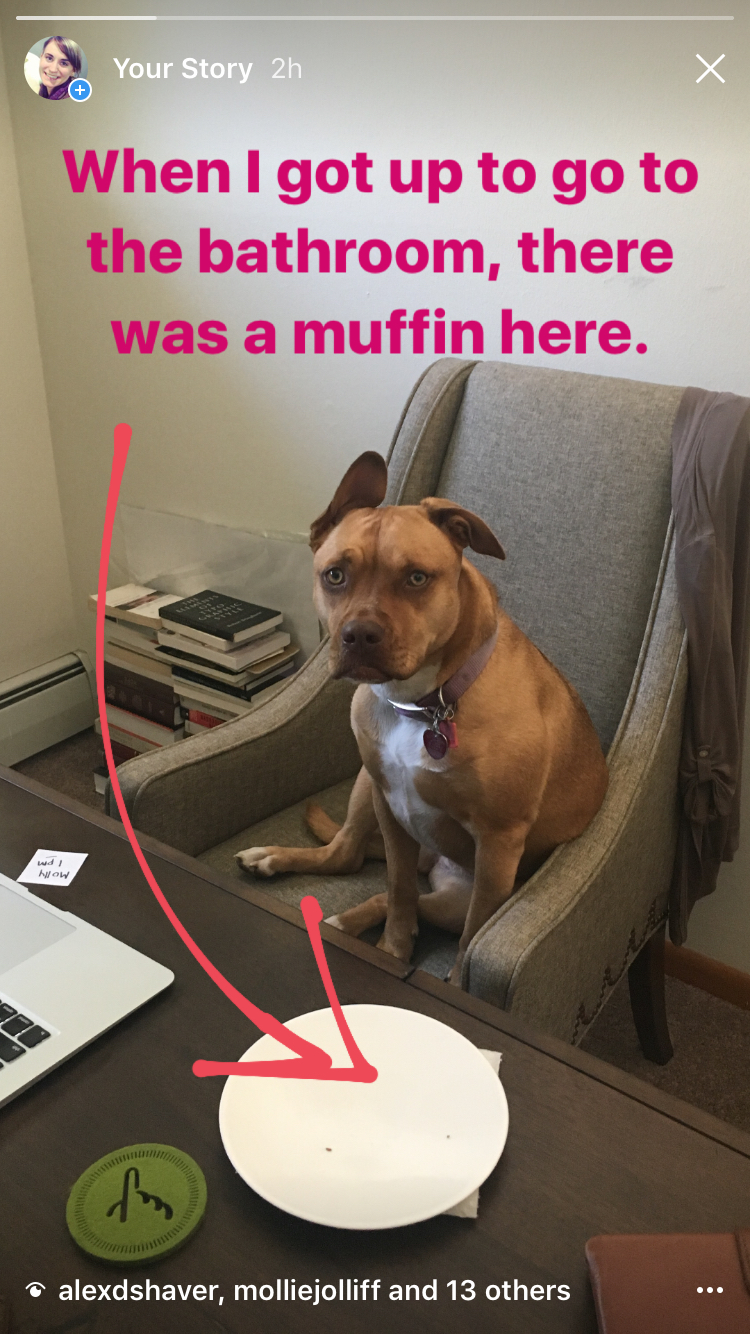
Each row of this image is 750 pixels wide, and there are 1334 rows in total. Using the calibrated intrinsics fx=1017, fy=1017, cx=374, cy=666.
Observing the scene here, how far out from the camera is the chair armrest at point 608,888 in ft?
3.73

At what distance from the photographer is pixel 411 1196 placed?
730 mm

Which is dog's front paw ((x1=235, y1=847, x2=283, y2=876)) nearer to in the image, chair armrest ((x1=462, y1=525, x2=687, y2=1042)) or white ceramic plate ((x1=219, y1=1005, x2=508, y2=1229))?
chair armrest ((x1=462, y1=525, x2=687, y2=1042))

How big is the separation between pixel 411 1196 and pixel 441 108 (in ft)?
5.58

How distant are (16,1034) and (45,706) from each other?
6.78 ft

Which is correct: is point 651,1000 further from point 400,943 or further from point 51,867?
point 51,867

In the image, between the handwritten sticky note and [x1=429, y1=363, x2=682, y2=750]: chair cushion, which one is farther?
[x1=429, y1=363, x2=682, y2=750]: chair cushion

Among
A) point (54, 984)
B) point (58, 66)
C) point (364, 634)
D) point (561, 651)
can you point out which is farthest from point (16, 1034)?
point (58, 66)

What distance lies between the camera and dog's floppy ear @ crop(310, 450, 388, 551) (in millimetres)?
1226

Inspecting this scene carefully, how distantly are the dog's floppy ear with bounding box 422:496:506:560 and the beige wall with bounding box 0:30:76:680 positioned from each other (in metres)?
1.82

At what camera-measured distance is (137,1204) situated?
732 millimetres

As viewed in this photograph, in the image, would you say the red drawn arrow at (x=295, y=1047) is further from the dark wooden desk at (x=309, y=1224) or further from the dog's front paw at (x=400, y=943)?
the dog's front paw at (x=400, y=943)

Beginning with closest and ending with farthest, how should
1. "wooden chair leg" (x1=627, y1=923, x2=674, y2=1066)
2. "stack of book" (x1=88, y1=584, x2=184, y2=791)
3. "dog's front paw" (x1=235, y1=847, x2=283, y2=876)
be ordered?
"dog's front paw" (x1=235, y1=847, x2=283, y2=876), "wooden chair leg" (x1=627, y1=923, x2=674, y2=1066), "stack of book" (x1=88, y1=584, x2=184, y2=791)

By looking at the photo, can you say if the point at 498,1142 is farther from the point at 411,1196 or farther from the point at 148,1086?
the point at 148,1086

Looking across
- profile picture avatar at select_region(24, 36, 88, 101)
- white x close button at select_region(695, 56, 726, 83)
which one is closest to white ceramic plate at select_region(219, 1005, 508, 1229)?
white x close button at select_region(695, 56, 726, 83)
